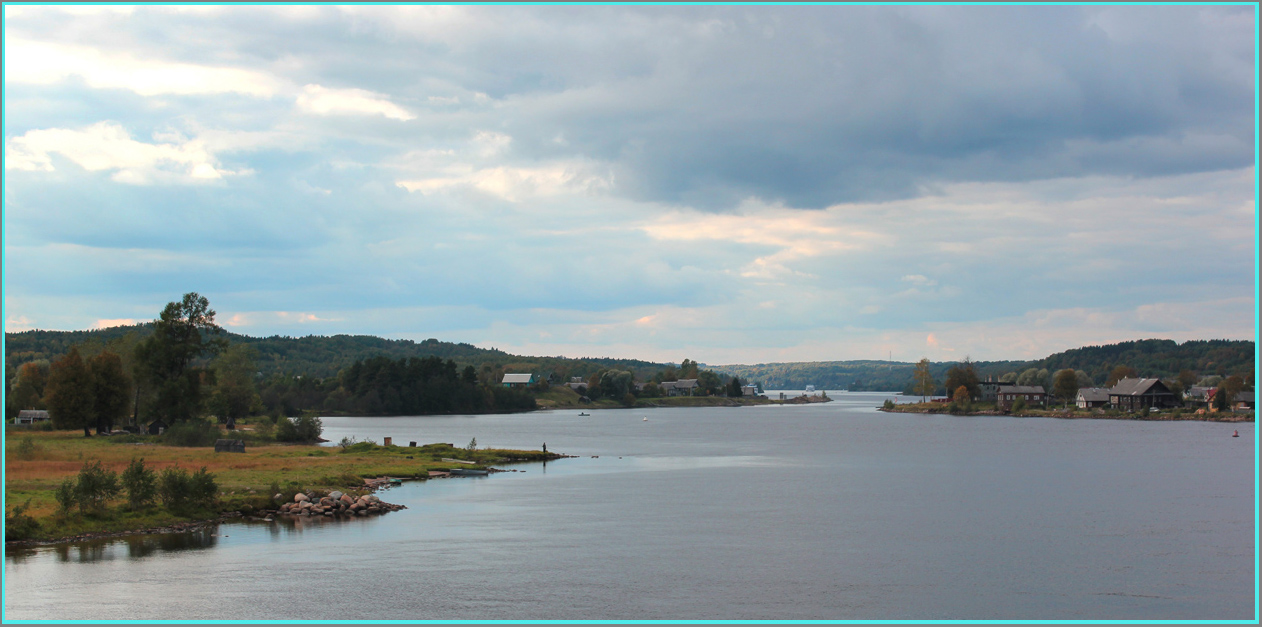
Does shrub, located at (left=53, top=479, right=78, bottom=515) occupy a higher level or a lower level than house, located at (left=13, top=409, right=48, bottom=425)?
higher

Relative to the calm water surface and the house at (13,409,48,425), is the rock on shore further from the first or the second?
the house at (13,409,48,425)

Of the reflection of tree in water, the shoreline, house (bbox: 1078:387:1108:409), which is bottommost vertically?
the shoreline

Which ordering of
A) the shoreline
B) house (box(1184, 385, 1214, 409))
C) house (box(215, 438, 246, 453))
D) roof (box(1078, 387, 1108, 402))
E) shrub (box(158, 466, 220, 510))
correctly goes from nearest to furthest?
shrub (box(158, 466, 220, 510)) < house (box(215, 438, 246, 453)) < the shoreline < house (box(1184, 385, 1214, 409)) < roof (box(1078, 387, 1108, 402))

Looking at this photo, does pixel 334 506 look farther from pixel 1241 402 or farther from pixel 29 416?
pixel 1241 402

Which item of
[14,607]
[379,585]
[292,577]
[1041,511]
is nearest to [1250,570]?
[1041,511]

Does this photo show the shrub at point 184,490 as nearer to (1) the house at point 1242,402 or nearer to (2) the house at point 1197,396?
(1) the house at point 1242,402

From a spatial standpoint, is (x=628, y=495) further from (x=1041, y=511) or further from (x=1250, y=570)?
(x=1250, y=570)

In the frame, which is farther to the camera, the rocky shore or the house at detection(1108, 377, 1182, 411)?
the house at detection(1108, 377, 1182, 411)

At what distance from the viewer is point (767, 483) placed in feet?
209

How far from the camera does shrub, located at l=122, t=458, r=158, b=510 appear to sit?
3962 centimetres

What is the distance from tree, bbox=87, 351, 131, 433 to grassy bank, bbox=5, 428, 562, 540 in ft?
8.61

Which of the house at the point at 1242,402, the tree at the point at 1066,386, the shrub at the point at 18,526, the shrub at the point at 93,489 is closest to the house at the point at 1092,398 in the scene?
the tree at the point at 1066,386

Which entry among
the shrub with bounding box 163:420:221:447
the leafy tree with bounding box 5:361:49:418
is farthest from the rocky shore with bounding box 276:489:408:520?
the leafy tree with bounding box 5:361:49:418

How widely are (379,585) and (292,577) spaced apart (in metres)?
3.09
